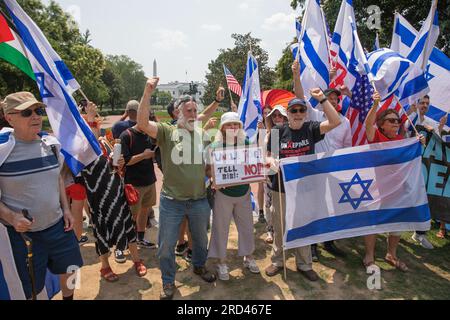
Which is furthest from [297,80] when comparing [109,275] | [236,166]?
[109,275]

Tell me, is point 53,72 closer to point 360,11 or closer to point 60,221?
point 60,221

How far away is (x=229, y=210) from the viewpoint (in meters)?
3.77

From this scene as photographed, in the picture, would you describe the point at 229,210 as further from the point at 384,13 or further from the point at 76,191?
the point at 384,13

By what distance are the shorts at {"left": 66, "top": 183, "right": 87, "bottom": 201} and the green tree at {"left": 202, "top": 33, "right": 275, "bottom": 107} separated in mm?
28238

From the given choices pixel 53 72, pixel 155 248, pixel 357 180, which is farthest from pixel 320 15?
pixel 155 248

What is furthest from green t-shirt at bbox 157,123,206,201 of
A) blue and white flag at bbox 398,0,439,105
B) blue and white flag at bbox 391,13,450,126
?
blue and white flag at bbox 391,13,450,126

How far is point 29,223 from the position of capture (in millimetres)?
2441

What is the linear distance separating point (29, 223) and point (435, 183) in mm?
5104

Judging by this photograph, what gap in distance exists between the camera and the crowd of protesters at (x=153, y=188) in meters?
2.57

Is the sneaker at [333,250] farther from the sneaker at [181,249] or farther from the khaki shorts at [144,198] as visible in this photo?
the khaki shorts at [144,198]

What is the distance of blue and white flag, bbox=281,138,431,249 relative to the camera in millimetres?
3748

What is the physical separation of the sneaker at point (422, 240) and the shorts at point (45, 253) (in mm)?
4648

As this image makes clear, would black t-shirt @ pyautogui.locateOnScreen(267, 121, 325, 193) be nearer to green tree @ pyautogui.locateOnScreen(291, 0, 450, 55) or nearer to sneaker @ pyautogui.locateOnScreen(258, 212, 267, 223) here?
sneaker @ pyautogui.locateOnScreen(258, 212, 267, 223)

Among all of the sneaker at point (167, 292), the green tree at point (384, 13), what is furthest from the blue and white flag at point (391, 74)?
the green tree at point (384, 13)
